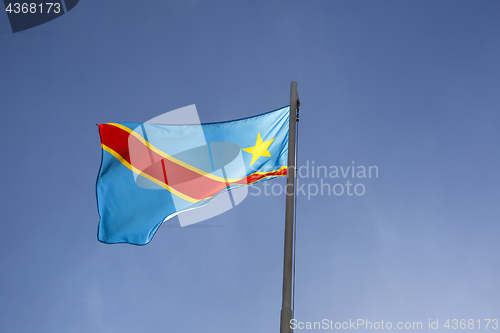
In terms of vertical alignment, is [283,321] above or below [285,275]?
below

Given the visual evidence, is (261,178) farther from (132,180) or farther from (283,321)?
(283,321)

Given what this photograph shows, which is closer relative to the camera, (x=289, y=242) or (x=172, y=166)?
(x=289, y=242)

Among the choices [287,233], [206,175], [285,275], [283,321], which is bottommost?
[283,321]

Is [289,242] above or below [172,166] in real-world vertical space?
below

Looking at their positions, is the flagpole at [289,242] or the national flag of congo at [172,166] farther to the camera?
the national flag of congo at [172,166]

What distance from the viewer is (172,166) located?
534 inches

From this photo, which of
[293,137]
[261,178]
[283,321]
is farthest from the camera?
[261,178]

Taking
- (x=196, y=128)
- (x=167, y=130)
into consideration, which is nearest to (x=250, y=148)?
(x=196, y=128)

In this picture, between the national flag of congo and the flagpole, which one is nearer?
the flagpole

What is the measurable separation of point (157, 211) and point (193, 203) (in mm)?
1038

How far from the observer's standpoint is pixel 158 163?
13641 mm

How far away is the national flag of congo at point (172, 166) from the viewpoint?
1251cm

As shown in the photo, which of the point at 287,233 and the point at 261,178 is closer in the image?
the point at 287,233

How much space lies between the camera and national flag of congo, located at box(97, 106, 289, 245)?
1251 cm
